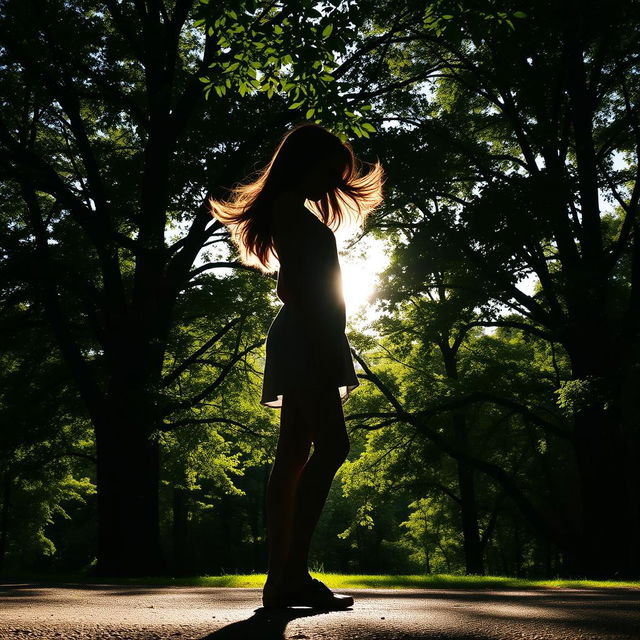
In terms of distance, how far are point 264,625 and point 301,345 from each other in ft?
3.80

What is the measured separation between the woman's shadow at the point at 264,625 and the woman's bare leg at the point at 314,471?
0.15 m

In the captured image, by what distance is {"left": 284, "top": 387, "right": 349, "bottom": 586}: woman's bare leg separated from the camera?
9.95ft

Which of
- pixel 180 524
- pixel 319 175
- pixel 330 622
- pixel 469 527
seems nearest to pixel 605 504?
pixel 469 527

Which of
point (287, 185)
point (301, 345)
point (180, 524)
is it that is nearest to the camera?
point (301, 345)

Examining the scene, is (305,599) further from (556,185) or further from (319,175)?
(556,185)

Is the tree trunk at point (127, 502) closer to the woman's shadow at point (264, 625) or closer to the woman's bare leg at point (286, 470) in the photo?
the woman's bare leg at point (286, 470)

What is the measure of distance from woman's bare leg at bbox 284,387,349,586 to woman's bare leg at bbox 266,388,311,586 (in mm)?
102

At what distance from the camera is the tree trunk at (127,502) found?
12688 mm

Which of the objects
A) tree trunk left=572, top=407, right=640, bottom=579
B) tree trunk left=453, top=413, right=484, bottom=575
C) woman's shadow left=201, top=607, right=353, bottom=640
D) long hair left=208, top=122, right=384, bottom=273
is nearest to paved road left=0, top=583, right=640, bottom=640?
woman's shadow left=201, top=607, right=353, bottom=640

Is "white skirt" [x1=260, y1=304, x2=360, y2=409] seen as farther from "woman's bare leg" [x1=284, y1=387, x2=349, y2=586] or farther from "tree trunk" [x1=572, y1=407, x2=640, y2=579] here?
"tree trunk" [x1=572, y1=407, x2=640, y2=579]

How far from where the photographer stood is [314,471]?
3041 millimetres

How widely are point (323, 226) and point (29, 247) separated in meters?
10.5

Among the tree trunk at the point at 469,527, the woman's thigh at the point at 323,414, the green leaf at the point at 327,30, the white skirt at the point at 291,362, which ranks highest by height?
the green leaf at the point at 327,30

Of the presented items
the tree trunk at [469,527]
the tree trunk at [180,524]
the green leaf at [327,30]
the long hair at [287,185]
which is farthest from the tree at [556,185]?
the tree trunk at [180,524]
